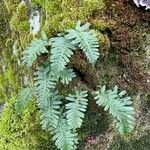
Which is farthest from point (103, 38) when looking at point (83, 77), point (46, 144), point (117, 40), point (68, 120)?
A: point (46, 144)

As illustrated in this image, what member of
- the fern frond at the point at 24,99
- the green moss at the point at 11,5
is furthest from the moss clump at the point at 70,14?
the green moss at the point at 11,5

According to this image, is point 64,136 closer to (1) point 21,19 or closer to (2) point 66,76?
(2) point 66,76

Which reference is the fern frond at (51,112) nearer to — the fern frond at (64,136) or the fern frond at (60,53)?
the fern frond at (64,136)

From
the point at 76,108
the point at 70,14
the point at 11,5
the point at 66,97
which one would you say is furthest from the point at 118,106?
the point at 11,5

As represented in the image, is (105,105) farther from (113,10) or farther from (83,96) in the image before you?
(113,10)

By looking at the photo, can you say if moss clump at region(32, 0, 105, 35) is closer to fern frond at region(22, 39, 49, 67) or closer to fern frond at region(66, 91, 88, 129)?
fern frond at region(22, 39, 49, 67)

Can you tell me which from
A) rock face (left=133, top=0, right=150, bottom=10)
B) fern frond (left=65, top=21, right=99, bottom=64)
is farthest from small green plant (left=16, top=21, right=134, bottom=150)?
rock face (left=133, top=0, right=150, bottom=10)
